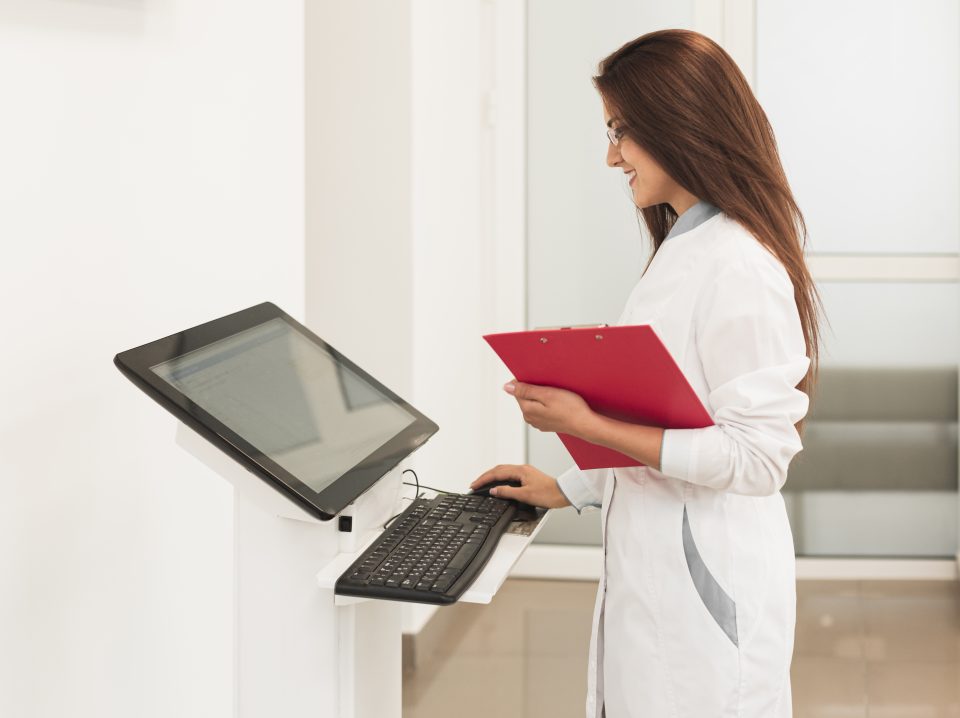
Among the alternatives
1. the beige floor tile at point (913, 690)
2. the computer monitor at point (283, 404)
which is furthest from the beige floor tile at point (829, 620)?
the computer monitor at point (283, 404)

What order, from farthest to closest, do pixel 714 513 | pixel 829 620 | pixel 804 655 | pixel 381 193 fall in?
pixel 829 620, pixel 804 655, pixel 381 193, pixel 714 513

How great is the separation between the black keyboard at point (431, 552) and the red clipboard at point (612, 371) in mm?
182

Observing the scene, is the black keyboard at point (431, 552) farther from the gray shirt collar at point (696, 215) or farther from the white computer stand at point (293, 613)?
the gray shirt collar at point (696, 215)

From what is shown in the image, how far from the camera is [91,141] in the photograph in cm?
141

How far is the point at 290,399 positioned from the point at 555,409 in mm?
337

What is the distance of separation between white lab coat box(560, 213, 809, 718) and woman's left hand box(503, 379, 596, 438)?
112 millimetres

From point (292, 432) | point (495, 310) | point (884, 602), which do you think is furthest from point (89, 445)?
point (884, 602)

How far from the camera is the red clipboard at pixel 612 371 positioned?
1.11 m

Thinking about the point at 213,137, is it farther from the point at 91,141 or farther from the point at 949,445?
the point at 949,445

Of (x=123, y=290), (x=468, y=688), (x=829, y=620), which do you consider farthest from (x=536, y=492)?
(x=829, y=620)

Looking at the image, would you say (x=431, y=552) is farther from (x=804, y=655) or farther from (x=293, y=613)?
(x=804, y=655)

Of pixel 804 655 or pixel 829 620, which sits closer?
pixel 804 655

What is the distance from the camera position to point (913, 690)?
9.41 feet

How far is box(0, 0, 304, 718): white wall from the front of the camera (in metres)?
1.30
